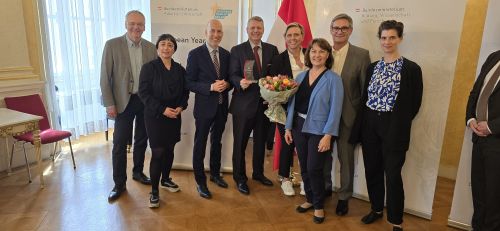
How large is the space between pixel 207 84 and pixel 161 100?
448mm

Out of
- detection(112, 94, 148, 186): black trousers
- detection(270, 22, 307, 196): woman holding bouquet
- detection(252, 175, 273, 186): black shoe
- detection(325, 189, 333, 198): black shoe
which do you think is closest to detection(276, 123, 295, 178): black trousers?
detection(270, 22, 307, 196): woman holding bouquet

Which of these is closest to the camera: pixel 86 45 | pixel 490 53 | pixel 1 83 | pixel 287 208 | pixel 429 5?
pixel 490 53

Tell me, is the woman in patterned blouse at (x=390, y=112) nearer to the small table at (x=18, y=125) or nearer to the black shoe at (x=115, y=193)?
the black shoe at (x=115, y=193)

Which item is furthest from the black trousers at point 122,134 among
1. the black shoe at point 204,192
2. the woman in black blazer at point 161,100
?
the black shoe at point 204,192

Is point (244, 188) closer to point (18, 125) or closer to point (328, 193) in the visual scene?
point (328, 193)

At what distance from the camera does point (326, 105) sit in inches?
107

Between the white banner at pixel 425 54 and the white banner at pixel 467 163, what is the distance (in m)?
0.17

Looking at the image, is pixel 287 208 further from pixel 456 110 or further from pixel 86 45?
pixel 86 45

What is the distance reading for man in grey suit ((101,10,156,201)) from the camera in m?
3.12

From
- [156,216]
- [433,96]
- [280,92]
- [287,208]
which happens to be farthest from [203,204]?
[433,96]

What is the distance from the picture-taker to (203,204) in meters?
3.21

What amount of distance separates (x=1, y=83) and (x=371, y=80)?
373cm

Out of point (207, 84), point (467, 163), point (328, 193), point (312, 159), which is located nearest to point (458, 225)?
point (467, 163)

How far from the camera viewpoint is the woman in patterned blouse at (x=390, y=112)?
2572 mm
